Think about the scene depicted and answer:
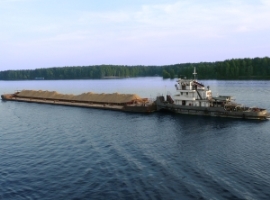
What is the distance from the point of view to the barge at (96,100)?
74681 mm

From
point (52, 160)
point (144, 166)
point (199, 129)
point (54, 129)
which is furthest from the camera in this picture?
point (54, 129)

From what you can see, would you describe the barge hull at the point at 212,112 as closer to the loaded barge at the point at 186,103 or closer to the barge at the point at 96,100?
the loaded barge at the point at 186,103

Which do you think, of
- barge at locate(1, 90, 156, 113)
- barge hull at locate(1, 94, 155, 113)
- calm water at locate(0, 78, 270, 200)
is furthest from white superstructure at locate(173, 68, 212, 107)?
barge hull at locate(1, 94, 155, 113)

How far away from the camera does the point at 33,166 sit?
113 ft

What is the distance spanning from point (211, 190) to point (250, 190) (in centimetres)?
350

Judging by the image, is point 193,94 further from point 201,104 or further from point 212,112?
point 212,112

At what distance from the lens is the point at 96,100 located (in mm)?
87438

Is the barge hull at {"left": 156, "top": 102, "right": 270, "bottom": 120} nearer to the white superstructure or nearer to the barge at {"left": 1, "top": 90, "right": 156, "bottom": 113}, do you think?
the white superstructure

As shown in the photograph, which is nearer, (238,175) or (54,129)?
(238,175)

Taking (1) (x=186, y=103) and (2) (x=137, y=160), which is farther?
(1) (x=186, y=103)

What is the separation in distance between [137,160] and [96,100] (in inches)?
2125

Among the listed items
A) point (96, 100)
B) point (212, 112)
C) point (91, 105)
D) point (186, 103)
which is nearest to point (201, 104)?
point (186, 103)

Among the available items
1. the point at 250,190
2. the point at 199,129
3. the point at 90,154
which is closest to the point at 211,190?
the point at 250,190

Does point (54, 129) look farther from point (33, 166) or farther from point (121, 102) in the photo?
point (121, 102)
